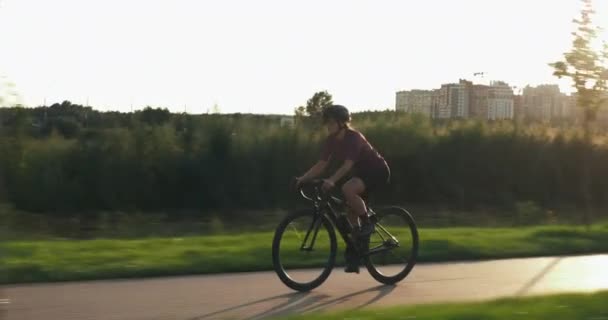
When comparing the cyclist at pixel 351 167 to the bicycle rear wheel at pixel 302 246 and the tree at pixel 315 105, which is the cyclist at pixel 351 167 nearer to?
the bicycle rear wheel at pixel 302 246

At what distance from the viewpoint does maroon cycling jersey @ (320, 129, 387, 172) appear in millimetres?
9570

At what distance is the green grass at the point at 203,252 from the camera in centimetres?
982

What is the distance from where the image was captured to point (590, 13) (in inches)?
600

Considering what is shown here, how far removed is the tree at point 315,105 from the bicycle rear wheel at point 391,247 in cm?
1662

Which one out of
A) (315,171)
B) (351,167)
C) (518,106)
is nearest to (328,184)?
(315,171)

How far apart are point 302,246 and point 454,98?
25016 mm

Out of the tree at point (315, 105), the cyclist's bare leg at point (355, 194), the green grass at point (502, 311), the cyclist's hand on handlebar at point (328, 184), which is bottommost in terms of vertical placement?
the green grass at point (502, 311)

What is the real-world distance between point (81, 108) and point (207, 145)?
366cm

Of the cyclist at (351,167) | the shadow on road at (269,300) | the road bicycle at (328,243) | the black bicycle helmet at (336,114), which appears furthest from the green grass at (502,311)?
the black bicycle helmet at (336,114)

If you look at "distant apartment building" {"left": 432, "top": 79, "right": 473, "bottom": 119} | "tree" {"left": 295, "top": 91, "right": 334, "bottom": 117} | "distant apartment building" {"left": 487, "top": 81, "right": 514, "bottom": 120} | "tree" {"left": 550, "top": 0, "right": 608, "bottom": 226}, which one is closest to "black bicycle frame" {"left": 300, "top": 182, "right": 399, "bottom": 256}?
"tree" {"left": 550, "top": 0, "right": 608, "bottom": 226}

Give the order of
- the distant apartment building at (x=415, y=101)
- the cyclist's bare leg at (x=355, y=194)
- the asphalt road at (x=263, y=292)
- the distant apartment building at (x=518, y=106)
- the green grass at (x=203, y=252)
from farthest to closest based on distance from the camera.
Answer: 1. the distant apartment building at (x=518, y=106)
2. the distant apartment building at (x=415, y=101)
3. the green grass at (x=203, y=252)
4. the cyclist's bare leg at (x=355, y=194)
5. the asphalt road at (x=263, y=292)

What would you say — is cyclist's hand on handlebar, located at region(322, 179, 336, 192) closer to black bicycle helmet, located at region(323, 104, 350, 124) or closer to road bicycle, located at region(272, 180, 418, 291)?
road bicycle, located at region(272, 180, 418, 291)

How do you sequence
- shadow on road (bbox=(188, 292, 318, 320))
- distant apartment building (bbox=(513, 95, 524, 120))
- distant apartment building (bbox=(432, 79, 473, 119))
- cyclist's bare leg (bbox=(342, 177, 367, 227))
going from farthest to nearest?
distant apartment building (bbox=(432, 79, 473, 119)) < distant apartment building (bbox=(513, 95, 524, 120)) < cyclist's bare leg (bbox=(342, 177, 367, 227)) < shadow on road (bbox=(188, 292, 318, 320))

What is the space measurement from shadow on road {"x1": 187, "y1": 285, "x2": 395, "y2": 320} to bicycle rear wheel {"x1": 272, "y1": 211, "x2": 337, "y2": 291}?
0.25 metres
